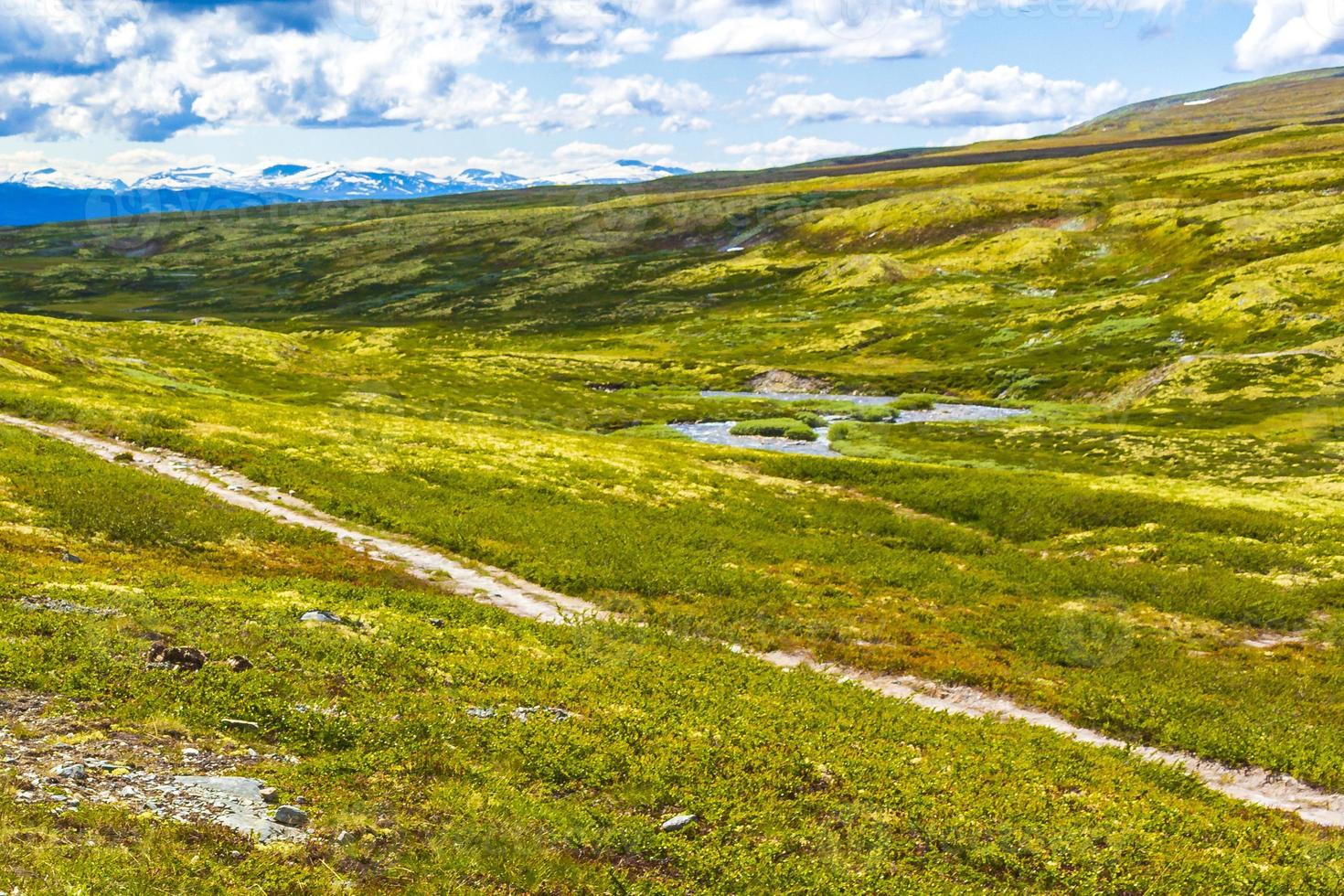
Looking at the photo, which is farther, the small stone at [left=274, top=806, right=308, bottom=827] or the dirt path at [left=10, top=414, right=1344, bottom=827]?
the dirt path at [left=10, top=414, right=1344, bottom=827]

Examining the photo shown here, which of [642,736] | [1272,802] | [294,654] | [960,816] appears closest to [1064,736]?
[1272,802]

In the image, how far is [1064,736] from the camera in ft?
76.3

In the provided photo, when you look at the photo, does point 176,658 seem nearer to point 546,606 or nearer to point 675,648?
point 675,648

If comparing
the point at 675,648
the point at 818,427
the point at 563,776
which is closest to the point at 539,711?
the point at 563,776

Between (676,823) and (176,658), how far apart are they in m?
11.5

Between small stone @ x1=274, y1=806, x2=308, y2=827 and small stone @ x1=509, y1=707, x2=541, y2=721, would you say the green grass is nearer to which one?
small stone @ x1=274, y1=806, x2=308, y2=827

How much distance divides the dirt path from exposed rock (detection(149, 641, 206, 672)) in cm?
1276

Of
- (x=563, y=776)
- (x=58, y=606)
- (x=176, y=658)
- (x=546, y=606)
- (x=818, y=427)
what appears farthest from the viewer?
(x=818, y=427)

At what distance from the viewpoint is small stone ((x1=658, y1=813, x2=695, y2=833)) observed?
14.9 metres

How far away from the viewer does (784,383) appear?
138m

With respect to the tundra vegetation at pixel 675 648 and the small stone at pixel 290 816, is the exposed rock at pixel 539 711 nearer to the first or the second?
the tundra vegetation at pixel 675 648

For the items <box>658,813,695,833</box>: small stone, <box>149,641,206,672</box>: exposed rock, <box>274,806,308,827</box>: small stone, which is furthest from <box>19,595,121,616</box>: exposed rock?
<box>658,813,695,833</box>: small stone

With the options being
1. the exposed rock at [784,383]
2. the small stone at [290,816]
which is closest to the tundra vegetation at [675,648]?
the small stone at [290,816]

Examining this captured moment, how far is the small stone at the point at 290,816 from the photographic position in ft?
41.2
